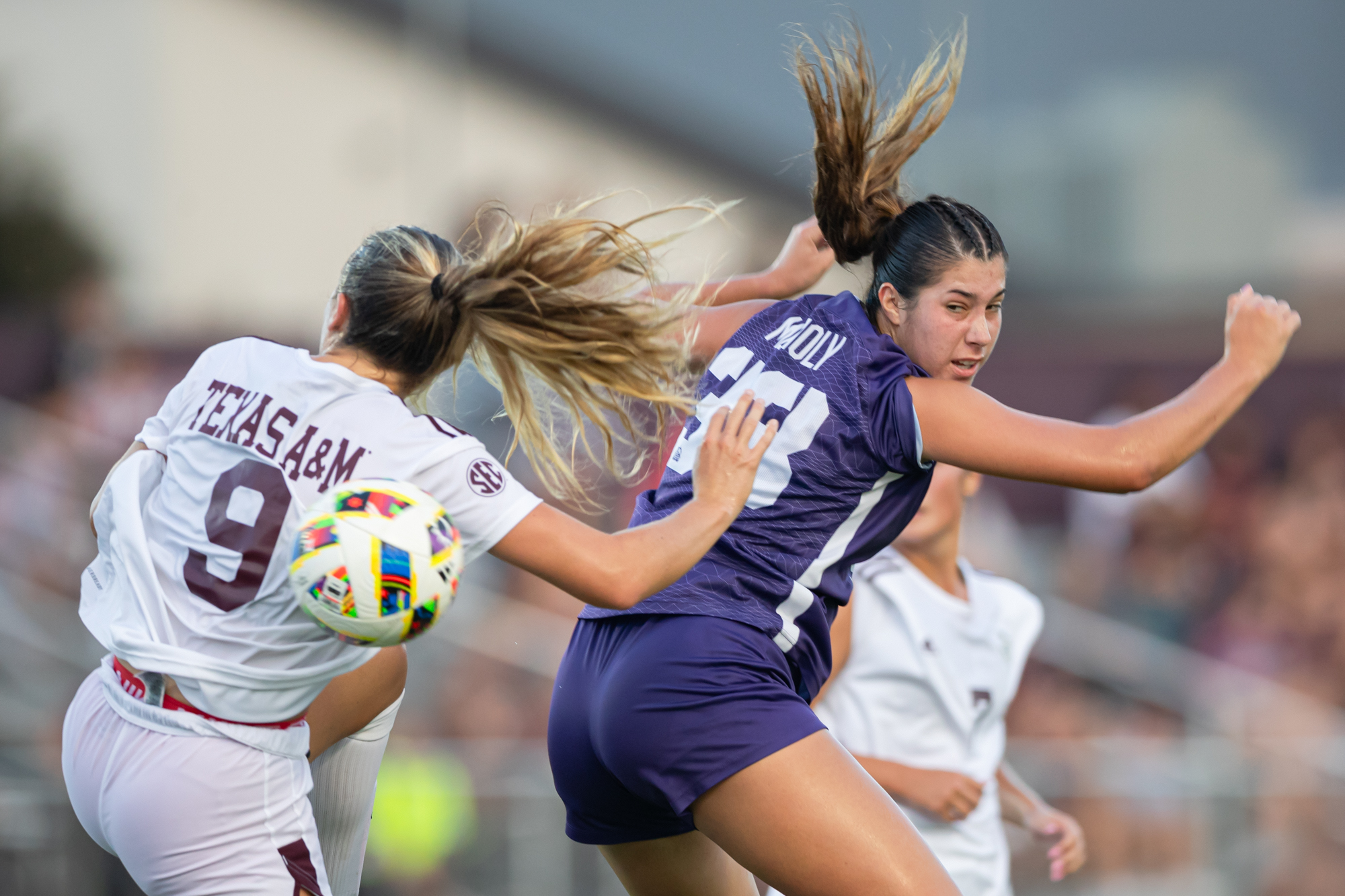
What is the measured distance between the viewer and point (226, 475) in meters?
2.69

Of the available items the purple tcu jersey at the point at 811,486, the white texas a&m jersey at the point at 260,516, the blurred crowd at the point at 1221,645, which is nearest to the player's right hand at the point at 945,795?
the purple tcu jersey at the point at 811,486

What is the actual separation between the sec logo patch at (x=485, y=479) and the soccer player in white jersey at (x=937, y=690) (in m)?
1.47

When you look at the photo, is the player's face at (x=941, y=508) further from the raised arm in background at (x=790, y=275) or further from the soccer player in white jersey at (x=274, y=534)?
the soccer player in white jersey at (x=274, y=534)

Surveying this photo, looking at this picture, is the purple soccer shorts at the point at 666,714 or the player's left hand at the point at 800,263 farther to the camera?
the player's left hand at the point at 800,263

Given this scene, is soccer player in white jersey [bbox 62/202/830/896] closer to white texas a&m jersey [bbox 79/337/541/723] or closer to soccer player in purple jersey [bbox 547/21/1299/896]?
white texas a&m jersey [bbox 79/337/541/723]

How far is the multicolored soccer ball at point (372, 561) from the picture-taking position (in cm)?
251

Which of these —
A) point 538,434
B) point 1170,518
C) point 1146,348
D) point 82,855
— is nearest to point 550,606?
point 82,855

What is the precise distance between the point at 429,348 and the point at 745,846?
3.72 ft

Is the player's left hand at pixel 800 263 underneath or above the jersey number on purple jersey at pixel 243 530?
above

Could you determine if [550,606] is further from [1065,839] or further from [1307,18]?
[1307,18]

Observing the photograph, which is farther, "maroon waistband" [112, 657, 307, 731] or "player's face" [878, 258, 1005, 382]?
"player's face" [878, 258, 1005, 382]

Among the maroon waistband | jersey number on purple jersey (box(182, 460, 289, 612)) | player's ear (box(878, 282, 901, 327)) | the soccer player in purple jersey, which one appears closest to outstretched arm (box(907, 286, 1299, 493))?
the soccer player in purple jersey

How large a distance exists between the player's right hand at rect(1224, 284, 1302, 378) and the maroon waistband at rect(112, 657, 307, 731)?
2.04 m

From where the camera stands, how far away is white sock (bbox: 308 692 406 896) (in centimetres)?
332
